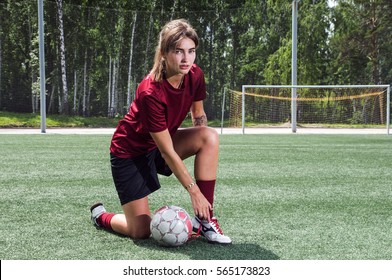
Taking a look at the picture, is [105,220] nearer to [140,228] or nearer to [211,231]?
[140,228]

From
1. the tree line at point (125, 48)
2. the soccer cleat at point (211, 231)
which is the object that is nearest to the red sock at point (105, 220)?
the soccer cleat at point (211, 231)

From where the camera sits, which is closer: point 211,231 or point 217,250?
point 217,250

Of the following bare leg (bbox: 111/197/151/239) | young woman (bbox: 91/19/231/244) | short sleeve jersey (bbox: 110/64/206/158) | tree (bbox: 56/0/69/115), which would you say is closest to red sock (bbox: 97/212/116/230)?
young woman (bbox: 91/19/231/244)

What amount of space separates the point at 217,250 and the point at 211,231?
8.5 inches

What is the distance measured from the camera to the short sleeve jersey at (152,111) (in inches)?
120

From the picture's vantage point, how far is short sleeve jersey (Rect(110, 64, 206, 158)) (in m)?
3.05

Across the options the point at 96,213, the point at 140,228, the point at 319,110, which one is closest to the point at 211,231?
the point at 140,228

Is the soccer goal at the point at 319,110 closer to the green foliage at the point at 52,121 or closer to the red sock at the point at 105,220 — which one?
the green foliage at the point at 52,121

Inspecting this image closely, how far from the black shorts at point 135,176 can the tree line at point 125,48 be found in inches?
904

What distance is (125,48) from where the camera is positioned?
89.4 ft

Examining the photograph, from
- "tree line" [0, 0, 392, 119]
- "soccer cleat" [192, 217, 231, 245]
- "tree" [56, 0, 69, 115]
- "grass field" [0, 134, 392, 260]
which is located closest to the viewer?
"grass field" [0, 134, 392, 260]

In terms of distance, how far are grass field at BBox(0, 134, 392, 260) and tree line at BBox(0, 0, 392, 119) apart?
18.9 m

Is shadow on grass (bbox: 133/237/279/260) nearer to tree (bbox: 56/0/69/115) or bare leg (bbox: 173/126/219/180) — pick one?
bare leg (bbox: 173/126/219/180)
